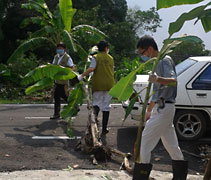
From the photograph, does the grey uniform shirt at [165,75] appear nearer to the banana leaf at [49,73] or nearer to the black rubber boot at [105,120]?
the banana leaf at [49,73]

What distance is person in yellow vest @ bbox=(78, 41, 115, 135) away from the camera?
7.43m

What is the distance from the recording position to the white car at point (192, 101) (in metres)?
7.21

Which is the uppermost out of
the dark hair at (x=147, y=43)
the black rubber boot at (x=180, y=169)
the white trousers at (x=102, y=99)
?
the dark hair at (x=147, y=43)

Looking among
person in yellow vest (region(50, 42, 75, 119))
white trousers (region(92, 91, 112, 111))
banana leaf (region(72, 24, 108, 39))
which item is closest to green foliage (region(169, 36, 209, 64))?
white trousers (region(92, 91, 112, 111))

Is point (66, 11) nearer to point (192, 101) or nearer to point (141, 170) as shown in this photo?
point (192, 101)

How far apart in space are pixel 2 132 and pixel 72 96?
172 centimetres

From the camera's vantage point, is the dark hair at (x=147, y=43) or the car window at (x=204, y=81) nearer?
the dark hair at (x=147, y=43)

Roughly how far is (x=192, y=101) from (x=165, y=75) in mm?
2989

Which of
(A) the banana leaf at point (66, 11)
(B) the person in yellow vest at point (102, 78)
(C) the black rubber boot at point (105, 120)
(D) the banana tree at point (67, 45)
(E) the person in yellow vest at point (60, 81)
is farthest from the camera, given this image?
(A) the banana leaf at point (66, 11)

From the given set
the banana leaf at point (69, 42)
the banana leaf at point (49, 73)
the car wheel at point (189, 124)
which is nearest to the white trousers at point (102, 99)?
the banana leaf at point (49, 73)

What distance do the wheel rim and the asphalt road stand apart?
212mm

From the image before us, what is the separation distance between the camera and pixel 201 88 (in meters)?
7.25

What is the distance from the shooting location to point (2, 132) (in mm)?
7730

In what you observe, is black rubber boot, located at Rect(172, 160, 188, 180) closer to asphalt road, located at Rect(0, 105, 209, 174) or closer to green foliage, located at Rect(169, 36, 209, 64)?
asphalt road, located at Rect(0, 105, 209, 174)
